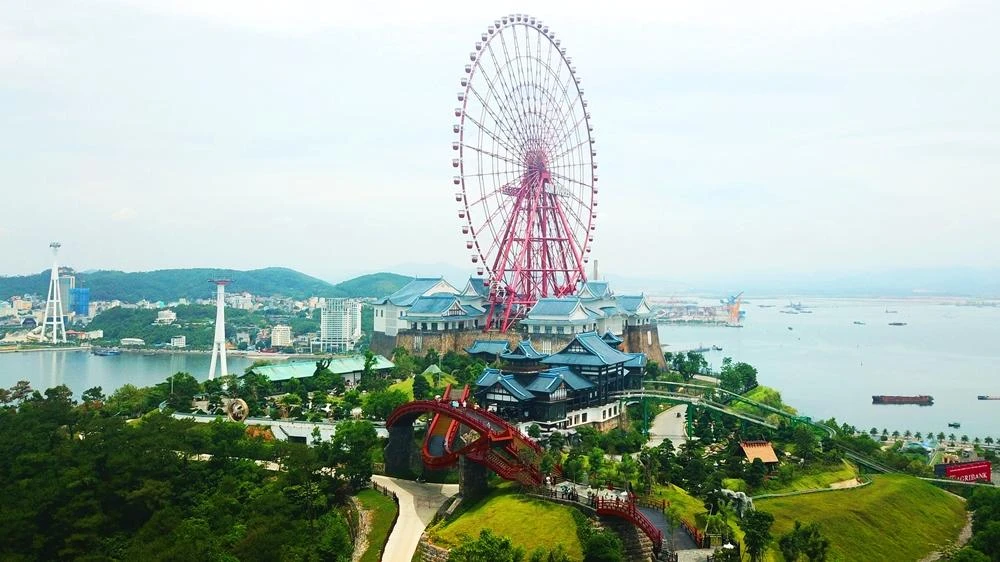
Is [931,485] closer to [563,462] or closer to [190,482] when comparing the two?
[563,462]

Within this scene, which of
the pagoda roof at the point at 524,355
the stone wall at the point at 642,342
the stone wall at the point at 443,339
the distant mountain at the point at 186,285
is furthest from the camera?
the distant mountain at the point at 186,285

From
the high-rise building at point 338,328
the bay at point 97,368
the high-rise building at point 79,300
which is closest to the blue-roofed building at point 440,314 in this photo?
the bay at point 97,368

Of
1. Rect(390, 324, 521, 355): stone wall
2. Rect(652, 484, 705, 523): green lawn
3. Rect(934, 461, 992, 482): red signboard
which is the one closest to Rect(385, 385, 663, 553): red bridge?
Rect(652, 484, 705, 523): green lawn

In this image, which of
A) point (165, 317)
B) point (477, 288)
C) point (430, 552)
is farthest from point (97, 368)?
point (430, 552)

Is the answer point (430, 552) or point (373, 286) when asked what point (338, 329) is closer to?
point (373, 286)

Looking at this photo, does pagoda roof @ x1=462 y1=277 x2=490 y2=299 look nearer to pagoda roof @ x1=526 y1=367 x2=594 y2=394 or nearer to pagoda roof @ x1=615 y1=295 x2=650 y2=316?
pagoda roof @ x1=615 y1=295 x2=650 y2=316

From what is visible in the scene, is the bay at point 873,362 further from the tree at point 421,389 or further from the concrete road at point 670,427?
the tree at point 421,389

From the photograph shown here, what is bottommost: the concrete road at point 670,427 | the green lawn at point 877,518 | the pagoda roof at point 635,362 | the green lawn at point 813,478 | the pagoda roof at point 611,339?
the green lawn at point 877,518

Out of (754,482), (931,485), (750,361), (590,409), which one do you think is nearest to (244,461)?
(590,409)
